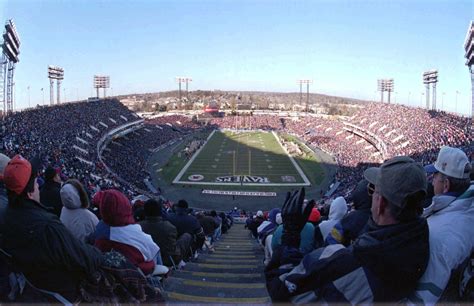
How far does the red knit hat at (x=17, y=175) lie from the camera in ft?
7.98

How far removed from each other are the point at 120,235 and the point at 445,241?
7.38 ft

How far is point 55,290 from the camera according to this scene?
7.99 feet

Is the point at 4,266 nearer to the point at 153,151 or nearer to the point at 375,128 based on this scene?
the point at 153,151

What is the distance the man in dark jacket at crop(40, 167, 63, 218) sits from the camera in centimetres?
451

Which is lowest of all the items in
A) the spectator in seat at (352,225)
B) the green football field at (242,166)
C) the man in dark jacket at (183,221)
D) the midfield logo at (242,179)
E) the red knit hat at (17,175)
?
the midfield logo at (242,179)

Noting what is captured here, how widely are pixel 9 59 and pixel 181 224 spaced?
146ft

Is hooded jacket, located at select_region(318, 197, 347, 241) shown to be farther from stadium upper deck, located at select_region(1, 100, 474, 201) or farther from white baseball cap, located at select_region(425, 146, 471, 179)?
stadium upper deck, located at select_region(1, 100, 474, 201)

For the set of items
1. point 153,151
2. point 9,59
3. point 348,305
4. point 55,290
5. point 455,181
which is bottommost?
point 153,151

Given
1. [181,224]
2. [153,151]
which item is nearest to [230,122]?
[153,151]

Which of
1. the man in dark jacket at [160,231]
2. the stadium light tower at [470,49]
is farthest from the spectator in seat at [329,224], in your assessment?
the stadium light tower at [470,49]

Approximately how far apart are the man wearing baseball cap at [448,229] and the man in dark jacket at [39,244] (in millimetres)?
1868

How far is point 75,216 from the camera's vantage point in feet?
12.0

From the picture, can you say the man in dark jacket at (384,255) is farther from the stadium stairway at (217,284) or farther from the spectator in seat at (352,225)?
the stadium stairway at (217,284)

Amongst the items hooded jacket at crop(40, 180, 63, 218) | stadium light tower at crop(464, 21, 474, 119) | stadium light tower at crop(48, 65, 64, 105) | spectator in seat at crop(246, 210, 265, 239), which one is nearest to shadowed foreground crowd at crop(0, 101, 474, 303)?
hooded jacket at crop(40, 180, 63, 218)
